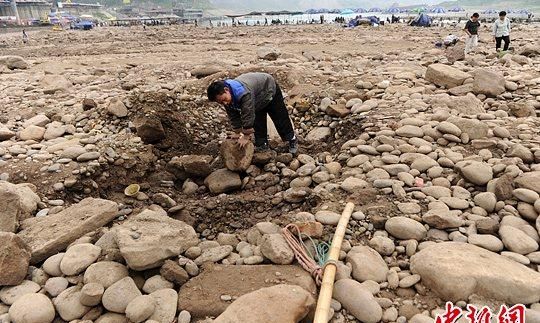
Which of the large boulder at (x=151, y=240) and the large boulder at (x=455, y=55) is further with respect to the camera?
the large boulder at (x=455, y=55)

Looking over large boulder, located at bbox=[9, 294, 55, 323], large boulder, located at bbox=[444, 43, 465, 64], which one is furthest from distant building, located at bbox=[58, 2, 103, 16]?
large boulder, located at bbox=[9, 294, 55, 323]

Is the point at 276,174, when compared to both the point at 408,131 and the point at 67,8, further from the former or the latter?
the point at 67,8

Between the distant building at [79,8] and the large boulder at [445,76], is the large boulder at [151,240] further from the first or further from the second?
the distant building at [79,8]

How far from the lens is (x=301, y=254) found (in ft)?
10.7

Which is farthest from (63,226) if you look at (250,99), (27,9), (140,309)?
(27,9)

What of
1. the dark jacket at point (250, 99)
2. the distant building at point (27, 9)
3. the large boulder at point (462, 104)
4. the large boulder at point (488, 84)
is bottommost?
the large boulder at point (462, 104)

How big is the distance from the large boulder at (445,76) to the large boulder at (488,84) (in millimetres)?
459

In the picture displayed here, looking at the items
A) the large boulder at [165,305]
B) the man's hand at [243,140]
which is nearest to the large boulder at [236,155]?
the man's hand at [243,140]

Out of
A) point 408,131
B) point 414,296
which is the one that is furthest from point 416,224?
point 408,131

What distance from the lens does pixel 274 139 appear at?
628 cm

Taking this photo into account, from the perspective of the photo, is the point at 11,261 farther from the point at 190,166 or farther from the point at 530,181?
the point at 530,181

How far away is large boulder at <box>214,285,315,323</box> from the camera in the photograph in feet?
8.28

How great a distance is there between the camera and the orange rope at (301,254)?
3041 mm

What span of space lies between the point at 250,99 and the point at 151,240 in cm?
238
